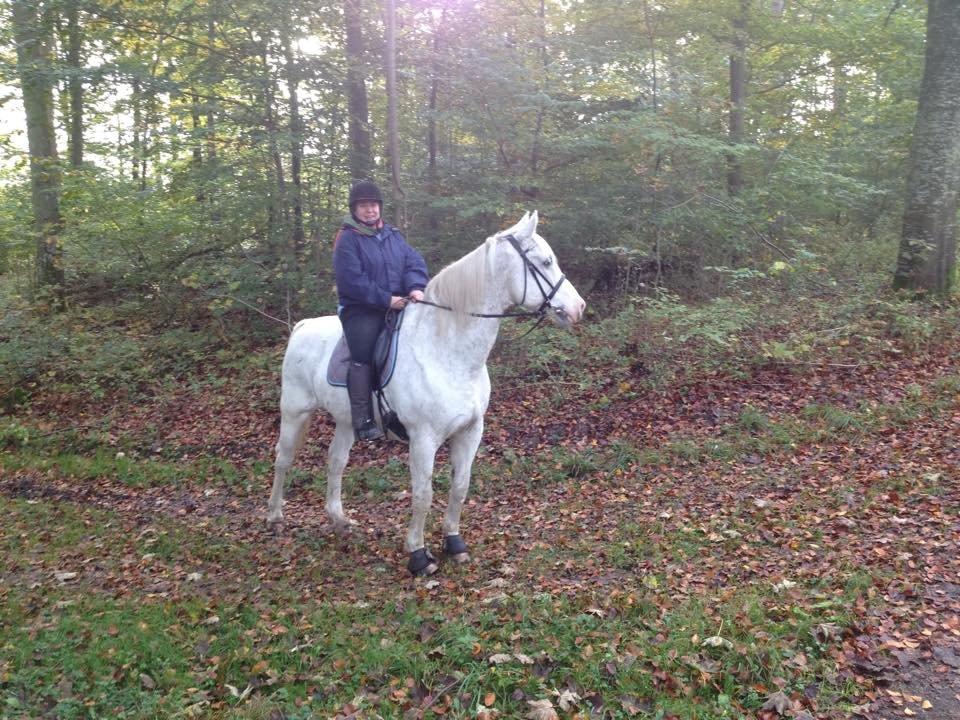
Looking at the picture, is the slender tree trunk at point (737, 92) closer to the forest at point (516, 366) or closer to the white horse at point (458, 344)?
the forest at point (516, 366)

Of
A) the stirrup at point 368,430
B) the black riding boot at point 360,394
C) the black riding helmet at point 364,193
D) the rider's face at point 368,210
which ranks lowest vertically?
the stirrup at point 368,430

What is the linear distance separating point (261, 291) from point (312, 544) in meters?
6.84

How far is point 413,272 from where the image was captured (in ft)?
19.3

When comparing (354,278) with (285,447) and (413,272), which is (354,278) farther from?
(285,447)

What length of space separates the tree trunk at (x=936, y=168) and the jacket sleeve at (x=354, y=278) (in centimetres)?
929

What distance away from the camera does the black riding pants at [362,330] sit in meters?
5.69

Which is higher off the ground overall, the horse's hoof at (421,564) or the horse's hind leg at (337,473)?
the horse's hind leg at (337,473)

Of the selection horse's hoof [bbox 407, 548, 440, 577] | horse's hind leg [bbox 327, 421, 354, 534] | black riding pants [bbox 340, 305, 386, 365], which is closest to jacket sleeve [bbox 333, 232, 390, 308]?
black riding pants [bbox 340, 305, 386, 365]

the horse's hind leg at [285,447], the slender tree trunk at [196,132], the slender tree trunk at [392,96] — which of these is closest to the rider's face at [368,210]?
the horse's hind leg at [285,447]

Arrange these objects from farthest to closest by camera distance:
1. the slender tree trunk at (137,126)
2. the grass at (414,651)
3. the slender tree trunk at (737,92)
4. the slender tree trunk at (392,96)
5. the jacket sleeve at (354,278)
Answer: the slender tree trunk at (737,92), the slender tree trunk at (137,126), the slender tree trunk at (392,96), the jacket sleeve at (354,278), the grass at (414,651)

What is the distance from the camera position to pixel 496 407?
9836 mm

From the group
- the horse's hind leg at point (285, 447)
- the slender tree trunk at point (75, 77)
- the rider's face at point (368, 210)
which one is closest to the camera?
the rider's face at point (368, 210)

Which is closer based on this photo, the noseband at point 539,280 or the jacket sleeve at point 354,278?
the noseband at point 539,280

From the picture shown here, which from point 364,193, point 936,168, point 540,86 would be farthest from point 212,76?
point 936,168
